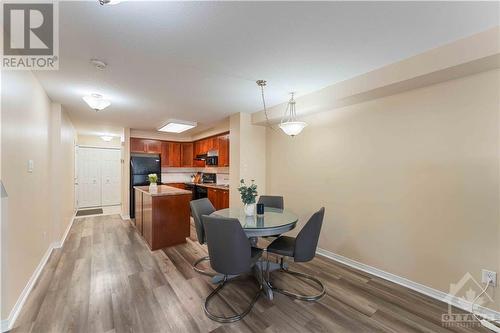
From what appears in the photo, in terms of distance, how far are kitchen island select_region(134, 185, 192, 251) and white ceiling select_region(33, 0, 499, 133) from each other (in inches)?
69.3

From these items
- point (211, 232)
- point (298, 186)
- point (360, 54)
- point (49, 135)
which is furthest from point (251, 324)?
point (49, 135)

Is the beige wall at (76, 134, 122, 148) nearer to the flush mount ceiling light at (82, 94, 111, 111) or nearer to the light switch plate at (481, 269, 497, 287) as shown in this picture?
the flush mount ceiling light at (82, 94, 111, 111)

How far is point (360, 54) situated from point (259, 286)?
268 centimetres

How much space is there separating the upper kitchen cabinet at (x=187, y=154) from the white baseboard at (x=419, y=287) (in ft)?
16.9

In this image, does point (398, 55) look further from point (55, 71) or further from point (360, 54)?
point (55, 71)

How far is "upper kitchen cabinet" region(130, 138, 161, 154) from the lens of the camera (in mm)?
6035

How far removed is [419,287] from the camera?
2445mm

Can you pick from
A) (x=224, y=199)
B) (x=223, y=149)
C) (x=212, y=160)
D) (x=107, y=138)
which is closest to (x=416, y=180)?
(x=224, y=199)

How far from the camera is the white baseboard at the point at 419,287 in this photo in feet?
6.78

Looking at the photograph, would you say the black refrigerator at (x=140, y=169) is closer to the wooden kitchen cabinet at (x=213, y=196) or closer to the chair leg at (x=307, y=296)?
the wooden kitchen cabinet at (x=213, y=196)

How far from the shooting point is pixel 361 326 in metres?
1.92

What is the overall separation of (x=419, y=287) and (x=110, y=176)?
28.8ft

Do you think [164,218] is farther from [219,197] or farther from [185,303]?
[185,303]

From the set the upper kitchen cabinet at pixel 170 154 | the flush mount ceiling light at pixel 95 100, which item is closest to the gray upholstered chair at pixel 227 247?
the flush mount ceiling light at pixel 95 100
